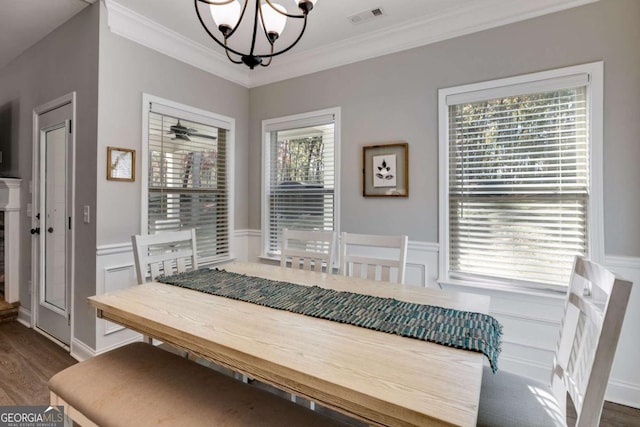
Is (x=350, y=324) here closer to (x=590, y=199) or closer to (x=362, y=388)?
(x=362, y=388)

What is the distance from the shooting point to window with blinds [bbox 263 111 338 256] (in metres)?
3.23

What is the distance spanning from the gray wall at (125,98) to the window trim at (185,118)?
0.04 metres

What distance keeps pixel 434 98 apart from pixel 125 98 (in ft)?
8.18

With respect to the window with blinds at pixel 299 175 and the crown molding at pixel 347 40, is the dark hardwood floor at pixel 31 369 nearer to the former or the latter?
the window with blinds at pixel 299 175

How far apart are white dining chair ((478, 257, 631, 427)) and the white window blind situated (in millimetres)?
1003

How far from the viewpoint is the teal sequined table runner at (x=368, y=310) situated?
1139mm

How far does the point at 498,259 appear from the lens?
97.0 inches

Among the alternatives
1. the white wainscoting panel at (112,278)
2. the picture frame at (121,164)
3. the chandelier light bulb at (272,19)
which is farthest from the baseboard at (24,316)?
the chandelier light bulb at (272,19)

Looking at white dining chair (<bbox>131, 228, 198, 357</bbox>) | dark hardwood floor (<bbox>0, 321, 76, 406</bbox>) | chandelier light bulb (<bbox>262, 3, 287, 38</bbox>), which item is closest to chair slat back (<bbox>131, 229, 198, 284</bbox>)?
white dining chair (<bbox>131, 228, 198, 357</bbox>)

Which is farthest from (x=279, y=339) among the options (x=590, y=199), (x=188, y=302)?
(x=590, y=199)

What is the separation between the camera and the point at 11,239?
3.40m

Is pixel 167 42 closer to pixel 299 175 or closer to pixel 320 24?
pixel 320 24

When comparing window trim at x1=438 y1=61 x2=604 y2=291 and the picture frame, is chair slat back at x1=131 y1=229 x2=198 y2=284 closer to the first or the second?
the picture frame

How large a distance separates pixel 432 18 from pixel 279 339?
2.68 metres
